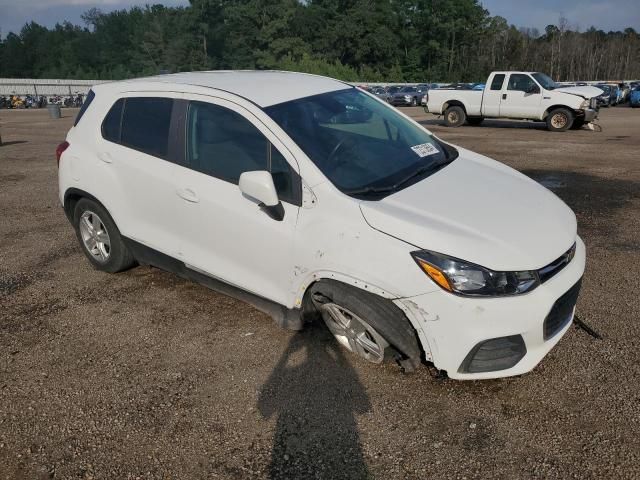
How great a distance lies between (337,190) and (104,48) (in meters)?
117

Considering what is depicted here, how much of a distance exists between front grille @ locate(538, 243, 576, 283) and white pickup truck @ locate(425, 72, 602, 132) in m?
14.6

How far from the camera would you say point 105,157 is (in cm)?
432

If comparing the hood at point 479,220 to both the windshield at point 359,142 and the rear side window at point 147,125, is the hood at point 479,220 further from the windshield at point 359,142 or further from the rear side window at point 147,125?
the rear side window at point 147,125

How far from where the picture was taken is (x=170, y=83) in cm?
405

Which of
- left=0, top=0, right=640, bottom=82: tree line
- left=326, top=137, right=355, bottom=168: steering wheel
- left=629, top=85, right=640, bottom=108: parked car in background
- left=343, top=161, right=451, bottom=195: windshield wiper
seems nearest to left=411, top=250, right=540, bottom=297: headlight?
left=343, top=161, right=451, bottom=195: windshield wiper

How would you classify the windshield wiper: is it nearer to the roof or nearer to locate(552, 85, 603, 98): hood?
the roof

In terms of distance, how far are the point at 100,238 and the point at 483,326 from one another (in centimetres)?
354

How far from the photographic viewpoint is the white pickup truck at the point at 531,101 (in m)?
15.9

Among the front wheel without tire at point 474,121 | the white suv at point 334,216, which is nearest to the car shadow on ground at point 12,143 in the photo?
the white suv at point 334,216

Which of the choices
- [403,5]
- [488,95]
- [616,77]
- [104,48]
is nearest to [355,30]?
[403,5]

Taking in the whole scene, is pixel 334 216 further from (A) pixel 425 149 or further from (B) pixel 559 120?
(B) pixel 559 120

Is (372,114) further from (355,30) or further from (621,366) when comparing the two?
(355,30)

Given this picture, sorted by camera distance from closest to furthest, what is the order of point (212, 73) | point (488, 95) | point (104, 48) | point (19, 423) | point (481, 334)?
point (481, 334) < point (19, 423) < point (212, 73) < point (488, 95) < point (104, 48)

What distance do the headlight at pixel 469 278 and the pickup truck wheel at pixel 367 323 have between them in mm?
327
